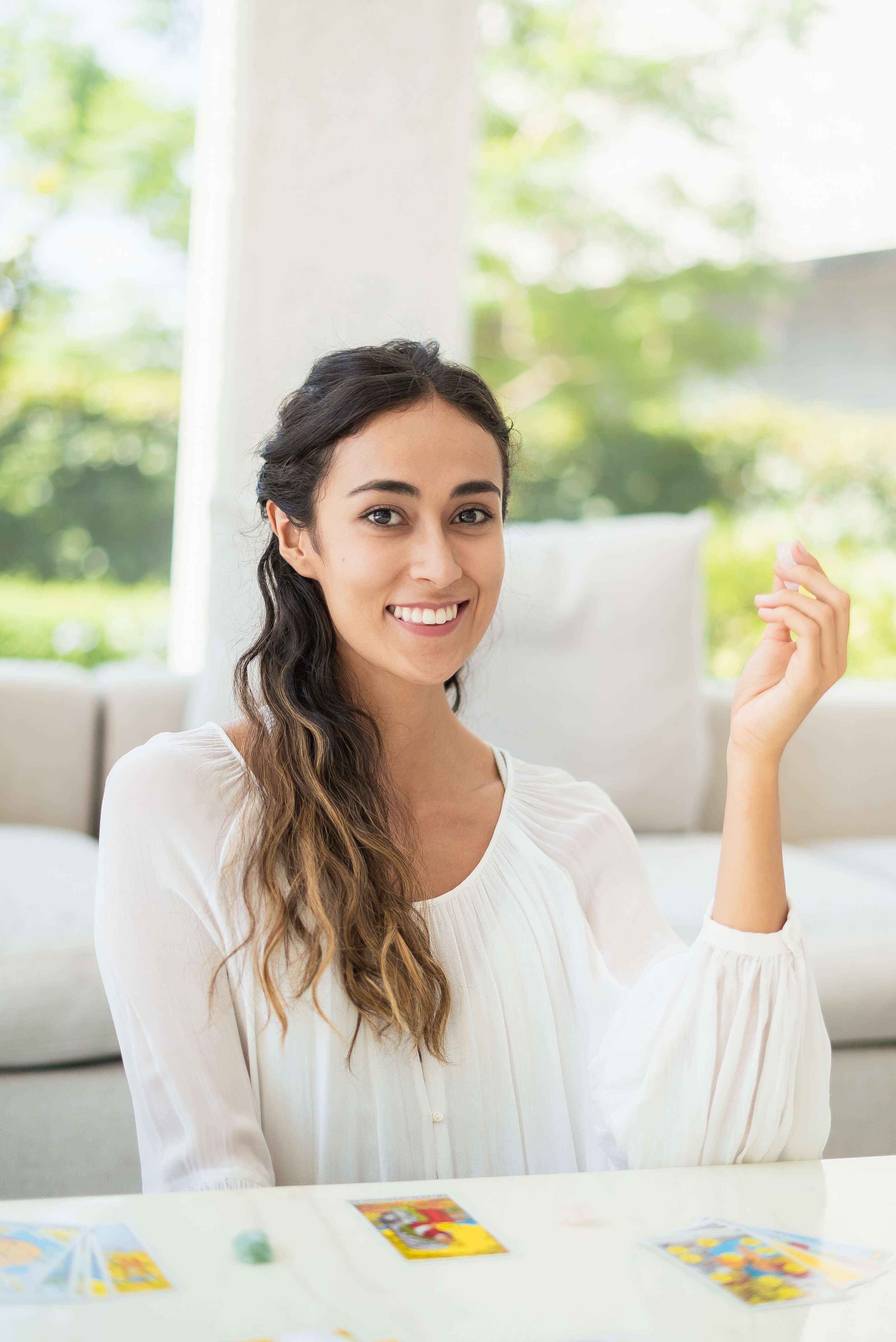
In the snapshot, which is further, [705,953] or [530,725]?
[530,725]

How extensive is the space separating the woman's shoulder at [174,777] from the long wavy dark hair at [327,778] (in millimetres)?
29

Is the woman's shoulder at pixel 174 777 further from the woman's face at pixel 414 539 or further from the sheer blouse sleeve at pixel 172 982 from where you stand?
the woman's face at pixel 414 539

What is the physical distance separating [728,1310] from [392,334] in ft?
9.02

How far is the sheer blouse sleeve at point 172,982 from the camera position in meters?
1.13

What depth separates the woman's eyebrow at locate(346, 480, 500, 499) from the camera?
1.30 meters

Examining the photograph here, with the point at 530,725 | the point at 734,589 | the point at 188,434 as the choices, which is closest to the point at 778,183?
the point at 734,589

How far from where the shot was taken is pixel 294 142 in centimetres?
317

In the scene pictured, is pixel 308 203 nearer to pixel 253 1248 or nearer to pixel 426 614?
pixel 426 614

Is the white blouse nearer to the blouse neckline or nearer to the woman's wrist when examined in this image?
the blouse neckline

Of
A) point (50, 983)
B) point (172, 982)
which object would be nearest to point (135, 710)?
point (50, 983)

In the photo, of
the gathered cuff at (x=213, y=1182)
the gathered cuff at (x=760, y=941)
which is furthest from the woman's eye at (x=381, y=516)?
the gathered cuff at (x=213, y=1182)

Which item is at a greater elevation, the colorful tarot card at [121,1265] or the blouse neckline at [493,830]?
the blouse neckline at [493,830]

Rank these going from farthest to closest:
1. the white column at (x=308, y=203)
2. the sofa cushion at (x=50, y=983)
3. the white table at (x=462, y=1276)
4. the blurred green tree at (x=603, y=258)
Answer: the blurred green tree at (x=603, y=258) < the white column at (x=308, y=203) < the sofa cushion at (x=50, y=983) < the white table at (x=462, y=1276)

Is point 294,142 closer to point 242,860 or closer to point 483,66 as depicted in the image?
point 242,860
